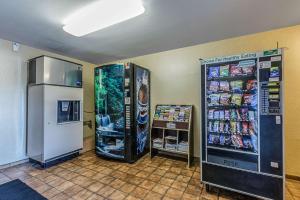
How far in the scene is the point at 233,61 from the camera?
6.68ft

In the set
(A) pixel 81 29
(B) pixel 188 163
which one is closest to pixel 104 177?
(B) pixel 188 163

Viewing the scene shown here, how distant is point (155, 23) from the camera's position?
230 cm

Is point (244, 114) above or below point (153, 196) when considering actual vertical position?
above

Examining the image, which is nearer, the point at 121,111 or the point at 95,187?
the point at 95,187

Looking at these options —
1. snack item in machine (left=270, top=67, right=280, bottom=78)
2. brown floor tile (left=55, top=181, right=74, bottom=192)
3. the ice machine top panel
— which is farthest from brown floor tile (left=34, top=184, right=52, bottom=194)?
snack item in machine (left=270, top=67, right=280, bottom=78)

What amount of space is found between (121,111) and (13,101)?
6.75ft

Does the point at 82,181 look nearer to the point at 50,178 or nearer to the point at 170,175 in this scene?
the point at 50,178

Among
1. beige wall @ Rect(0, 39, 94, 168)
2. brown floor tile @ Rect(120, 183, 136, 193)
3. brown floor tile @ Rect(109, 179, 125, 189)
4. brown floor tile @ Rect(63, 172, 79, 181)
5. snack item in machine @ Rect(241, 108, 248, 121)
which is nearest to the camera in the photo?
snack item in machine @ Rect(241, 108, 248, 121)

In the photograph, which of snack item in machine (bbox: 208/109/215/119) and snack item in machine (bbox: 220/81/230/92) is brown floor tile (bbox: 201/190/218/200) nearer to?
snack item in machine (bbox: 208/109/215/119)

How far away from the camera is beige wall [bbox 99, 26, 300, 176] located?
242 cm

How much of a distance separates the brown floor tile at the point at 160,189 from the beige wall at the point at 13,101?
275cm

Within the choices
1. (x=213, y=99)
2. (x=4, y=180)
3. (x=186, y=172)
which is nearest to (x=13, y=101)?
(x=4, y=180)

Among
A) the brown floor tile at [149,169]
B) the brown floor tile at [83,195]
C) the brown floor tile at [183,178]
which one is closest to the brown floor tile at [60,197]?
the brown floor tile at [83,195]

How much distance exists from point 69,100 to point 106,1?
2263 millimetres
